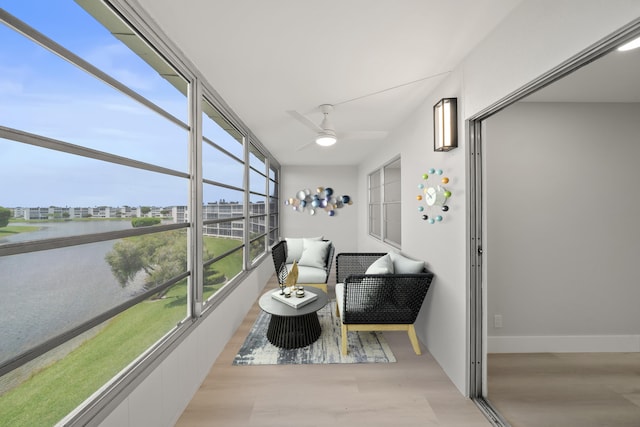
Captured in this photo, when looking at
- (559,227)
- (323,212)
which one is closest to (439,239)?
(559,227)

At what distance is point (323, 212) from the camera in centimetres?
678

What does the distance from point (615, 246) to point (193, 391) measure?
386 centimetres

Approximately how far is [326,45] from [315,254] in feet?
10.0

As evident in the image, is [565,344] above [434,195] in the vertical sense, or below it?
below

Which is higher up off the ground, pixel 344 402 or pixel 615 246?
pixel 615 246

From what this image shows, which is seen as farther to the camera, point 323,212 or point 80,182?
point 323,212

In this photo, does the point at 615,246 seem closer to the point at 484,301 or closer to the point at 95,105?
the point at 484,301

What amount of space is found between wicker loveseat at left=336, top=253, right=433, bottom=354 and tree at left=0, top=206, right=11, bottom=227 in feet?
6.77

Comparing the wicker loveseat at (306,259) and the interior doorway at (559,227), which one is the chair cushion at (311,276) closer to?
Result: the wicker loveseat at (306,259)

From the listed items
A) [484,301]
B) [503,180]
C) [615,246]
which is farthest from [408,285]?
[615,246]

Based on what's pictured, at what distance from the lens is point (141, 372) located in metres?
1.39

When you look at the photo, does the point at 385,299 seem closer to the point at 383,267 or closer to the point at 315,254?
the point at 383,267

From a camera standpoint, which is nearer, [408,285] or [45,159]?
[45,159]

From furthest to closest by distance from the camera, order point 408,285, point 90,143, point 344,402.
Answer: point 408,285, point 344,402, point 90,143
